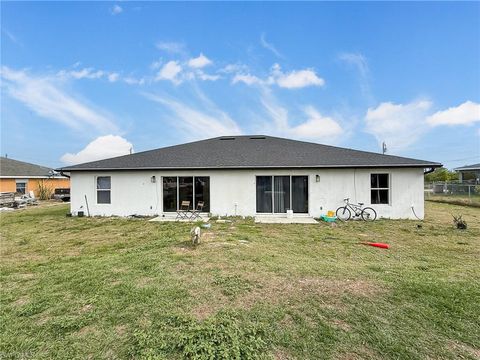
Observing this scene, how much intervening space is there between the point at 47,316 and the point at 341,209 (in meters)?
Answer: 10.1

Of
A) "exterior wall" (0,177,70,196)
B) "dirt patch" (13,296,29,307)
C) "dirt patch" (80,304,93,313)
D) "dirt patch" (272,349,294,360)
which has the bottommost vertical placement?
"dirt patch" (272,349,294,360)

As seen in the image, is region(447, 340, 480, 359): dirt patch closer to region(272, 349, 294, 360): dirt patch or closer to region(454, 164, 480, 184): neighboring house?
region(272, 349, 294, 360): dirt patch

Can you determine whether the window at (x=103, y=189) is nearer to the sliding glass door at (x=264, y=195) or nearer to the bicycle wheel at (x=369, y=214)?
the sliding glass door at (x=264, y=195)

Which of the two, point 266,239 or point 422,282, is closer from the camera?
point 422,282

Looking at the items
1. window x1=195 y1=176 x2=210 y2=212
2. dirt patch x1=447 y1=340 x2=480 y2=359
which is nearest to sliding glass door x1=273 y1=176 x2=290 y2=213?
window x1=195 y1=176 x2=210 y2=212

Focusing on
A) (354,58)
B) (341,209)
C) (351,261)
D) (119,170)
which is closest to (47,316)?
(351,261)

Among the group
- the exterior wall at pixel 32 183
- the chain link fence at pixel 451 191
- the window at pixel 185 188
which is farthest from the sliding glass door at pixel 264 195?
the exterior wall at pixel 32 183

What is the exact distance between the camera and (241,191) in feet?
35.3

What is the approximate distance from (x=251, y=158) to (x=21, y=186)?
23.2m

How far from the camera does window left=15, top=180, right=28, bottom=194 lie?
70.0 feet

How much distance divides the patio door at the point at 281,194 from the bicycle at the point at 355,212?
1.49 metres

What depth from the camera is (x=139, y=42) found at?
12.8 meters

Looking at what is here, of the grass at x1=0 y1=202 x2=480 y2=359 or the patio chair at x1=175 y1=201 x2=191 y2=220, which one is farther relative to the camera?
the patio chair at x1=175 y1=201 x2=191 y2=220

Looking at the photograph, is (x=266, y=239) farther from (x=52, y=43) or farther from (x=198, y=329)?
(x=52, y=43)
